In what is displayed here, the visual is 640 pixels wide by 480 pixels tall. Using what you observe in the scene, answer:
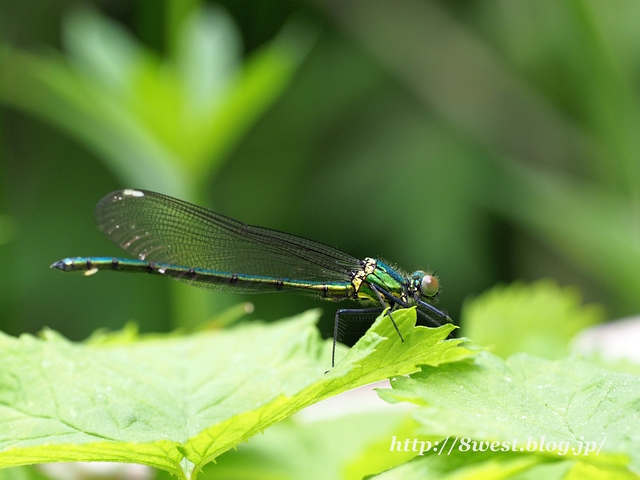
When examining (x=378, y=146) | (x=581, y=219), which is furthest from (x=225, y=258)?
(x=378, y=146)

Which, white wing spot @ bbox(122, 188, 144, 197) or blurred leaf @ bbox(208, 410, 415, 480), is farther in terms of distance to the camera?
white wing spot @ bbox(122, 188, 144, 197)

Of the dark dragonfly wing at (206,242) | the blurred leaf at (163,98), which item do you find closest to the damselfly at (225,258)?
the dark dragonfly wing at (206,242)

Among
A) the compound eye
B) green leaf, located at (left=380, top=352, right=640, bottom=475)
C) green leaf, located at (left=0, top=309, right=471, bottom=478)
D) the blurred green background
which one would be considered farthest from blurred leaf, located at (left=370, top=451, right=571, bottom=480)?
the blurred green background

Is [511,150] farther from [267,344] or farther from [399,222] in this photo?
[267,344]

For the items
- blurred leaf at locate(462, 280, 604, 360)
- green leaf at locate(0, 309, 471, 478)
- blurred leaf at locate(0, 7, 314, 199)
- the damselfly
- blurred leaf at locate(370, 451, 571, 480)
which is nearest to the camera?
blurred leaf at locate(370, 451, 571, 480)

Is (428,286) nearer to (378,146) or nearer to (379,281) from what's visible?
(379,281)

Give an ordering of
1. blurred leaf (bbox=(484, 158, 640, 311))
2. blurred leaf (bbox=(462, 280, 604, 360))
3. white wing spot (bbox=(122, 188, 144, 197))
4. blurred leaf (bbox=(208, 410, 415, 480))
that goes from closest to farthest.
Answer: blurred leaf (bbox=(208, 410, 415, 480))
blurred leaf (bbox=(462, 280, 604, 360))
white wing spot (bbox=(122, 188, 144, 197))
blurred leaf (bbox=(484, 158, 640, 311))

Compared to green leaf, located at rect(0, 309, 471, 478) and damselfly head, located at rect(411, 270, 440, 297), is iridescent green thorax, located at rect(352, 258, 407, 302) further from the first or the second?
green leaf, located at rect(0, 309, 471, 478)

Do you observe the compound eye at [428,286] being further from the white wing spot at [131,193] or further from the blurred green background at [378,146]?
the blurred green background at [378,146]

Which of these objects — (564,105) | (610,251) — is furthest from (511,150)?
(610,251)
